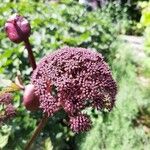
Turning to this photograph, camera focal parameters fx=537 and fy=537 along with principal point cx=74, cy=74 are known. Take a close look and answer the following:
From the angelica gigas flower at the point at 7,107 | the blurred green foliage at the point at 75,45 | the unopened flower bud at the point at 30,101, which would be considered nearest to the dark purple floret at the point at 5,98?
the angelica gigas flower at the point at 7,107

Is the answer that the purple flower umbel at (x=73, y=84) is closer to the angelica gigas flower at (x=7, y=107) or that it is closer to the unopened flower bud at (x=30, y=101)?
the unopened flower bud at (x=30, y=101)

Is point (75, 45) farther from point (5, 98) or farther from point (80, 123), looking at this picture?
point (80, 123)

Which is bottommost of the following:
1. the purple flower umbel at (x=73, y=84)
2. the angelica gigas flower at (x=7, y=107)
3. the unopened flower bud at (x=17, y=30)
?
the angelica gigas flower at (x=7, y=107)

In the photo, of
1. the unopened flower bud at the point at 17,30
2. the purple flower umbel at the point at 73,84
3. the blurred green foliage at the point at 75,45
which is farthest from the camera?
the blurred green foliage at the point at 75,45

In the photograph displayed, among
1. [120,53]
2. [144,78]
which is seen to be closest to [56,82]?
[120,53]

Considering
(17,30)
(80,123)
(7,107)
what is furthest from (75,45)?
(80,123)

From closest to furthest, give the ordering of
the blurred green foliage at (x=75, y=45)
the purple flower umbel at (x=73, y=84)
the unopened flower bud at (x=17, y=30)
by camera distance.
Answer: the purple flower umbel at (x=73, y=84) < the unopened flower bud at (x=17, y=30) < the blurred green foliage at (x=75, y=45)

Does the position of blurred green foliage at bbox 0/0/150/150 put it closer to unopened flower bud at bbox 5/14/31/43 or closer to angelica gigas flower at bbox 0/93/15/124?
angelica gigas flower at bbox 0/93/15/124
